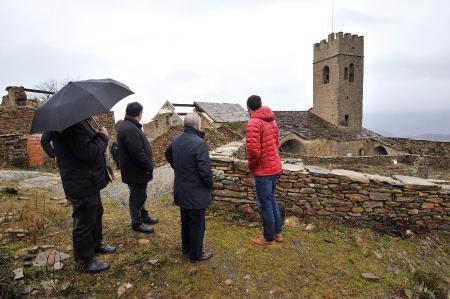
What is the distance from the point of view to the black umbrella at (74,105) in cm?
279

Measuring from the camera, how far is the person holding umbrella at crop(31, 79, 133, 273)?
2883 millimetres

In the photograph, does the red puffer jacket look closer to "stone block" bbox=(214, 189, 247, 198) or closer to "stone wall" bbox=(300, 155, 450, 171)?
"stone block" bbox=(214, 189, 247, 198)

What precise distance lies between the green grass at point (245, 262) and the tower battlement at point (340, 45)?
35809mm

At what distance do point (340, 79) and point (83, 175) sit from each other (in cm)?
3828

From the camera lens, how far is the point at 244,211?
539cm

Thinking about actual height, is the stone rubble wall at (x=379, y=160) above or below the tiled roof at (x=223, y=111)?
below

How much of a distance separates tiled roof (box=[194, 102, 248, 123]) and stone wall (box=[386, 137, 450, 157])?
16005 millimetres

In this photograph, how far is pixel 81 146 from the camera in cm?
304

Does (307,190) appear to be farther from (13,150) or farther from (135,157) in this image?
(13,150)

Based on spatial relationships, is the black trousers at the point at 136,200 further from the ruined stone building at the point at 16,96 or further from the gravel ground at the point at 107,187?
the ruined stone building at the point at 16,96

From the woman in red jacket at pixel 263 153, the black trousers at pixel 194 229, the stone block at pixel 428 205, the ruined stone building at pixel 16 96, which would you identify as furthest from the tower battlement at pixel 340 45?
the black trousers at pixel 194 229

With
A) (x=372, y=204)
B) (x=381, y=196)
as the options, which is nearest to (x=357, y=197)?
(x=372, y=204)

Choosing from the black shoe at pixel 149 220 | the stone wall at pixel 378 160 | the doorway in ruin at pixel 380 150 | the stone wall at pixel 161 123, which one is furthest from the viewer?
the doorway in ruin at pixel 380 150

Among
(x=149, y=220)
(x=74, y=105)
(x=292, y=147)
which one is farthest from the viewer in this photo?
(x=292, y=147)
